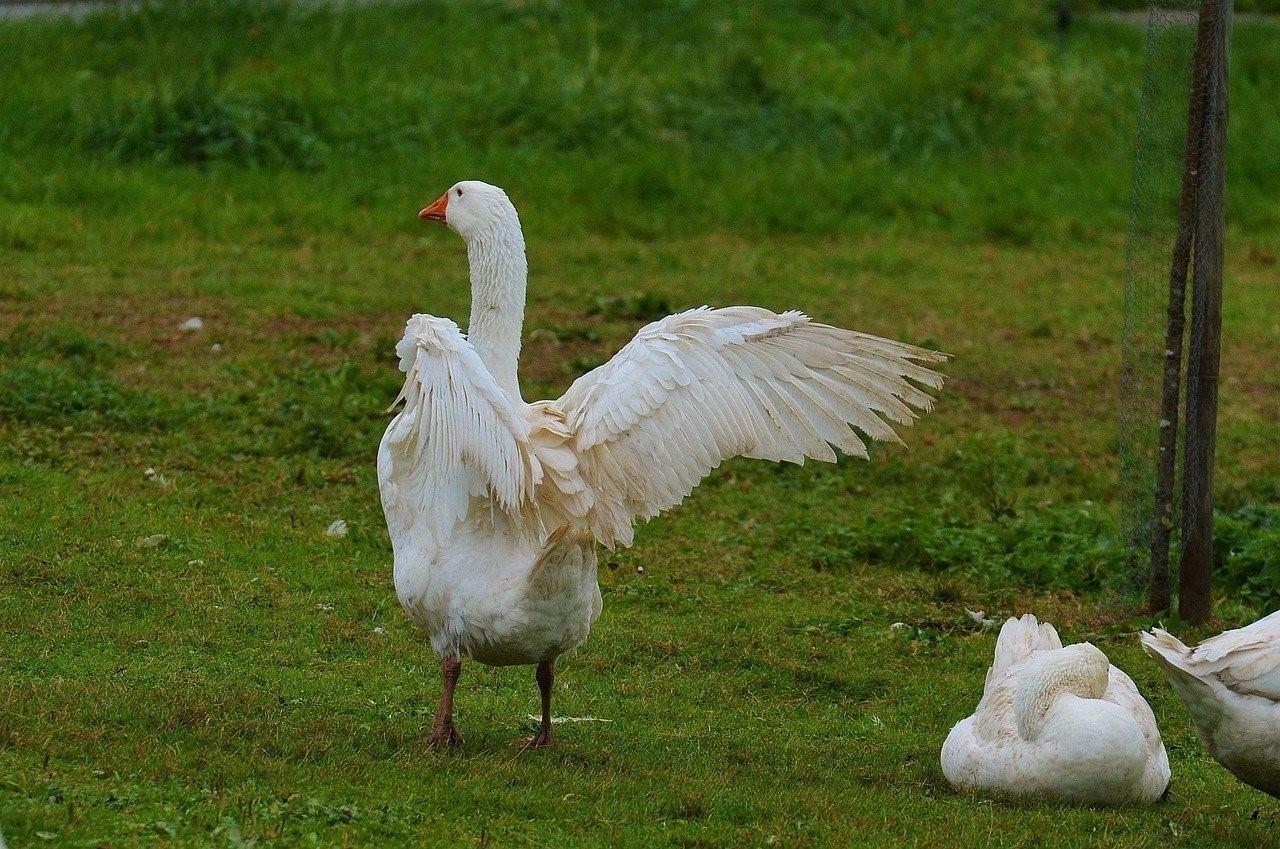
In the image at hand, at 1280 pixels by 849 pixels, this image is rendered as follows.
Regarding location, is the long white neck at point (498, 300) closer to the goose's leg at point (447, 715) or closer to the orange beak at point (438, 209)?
the orange beak at point (438, 209)

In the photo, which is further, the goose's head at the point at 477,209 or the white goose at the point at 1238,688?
the goose's head at the point at 477,209

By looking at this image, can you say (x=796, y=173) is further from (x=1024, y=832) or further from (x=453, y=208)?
(x=1024, y=832)

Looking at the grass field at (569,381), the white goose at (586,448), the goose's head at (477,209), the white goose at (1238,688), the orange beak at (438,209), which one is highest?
the goose's head at (477,209)

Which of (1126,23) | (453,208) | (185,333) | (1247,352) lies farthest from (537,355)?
(1126,23)

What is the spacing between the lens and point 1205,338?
26.7 ft

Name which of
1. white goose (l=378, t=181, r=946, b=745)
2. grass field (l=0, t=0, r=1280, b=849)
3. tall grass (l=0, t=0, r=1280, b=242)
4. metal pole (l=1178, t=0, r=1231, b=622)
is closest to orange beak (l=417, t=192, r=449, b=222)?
white goose (l=378, t=181, r=946, b=745)

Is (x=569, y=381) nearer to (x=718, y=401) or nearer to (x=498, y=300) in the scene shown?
(x=498, y=300)

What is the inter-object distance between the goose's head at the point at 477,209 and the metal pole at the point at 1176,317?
318 cm

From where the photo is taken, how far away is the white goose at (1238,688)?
5.73 metres

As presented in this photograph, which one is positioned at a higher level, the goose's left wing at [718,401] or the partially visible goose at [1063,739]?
the goose's left wing at [718,401]

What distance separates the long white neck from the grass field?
1.41m

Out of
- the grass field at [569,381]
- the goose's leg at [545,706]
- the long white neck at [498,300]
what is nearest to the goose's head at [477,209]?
the long white neck at [498,300]

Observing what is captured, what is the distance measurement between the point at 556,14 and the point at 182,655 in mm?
13136

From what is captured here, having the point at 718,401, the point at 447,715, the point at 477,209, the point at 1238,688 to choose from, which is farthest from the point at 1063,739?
the point at 477,209
